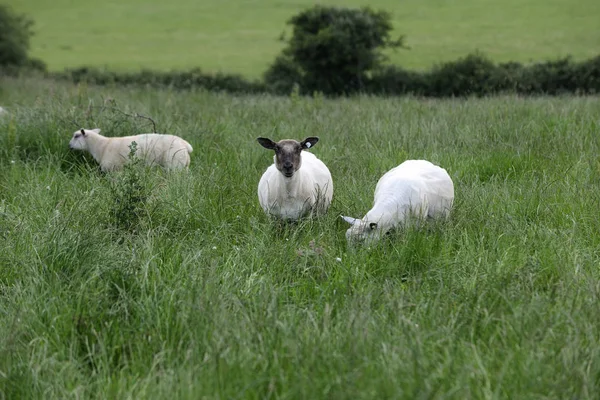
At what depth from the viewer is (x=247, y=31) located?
144 ft

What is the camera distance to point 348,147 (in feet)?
29.3

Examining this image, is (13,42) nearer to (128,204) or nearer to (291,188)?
(128,204)

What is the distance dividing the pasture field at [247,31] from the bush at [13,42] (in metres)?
1.87

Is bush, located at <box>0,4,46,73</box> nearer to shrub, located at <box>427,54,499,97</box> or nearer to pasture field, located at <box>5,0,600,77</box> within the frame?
pasture field, located at <box>5,0,600,77</box>

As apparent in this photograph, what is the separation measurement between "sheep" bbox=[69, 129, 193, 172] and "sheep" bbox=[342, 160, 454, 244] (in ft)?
9.29

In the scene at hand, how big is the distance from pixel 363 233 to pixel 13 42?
32985 millimetres

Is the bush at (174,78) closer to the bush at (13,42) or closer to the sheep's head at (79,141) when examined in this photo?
the bush at (13,42)

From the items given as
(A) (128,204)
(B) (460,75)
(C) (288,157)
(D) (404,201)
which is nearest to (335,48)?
(B) (460,75)

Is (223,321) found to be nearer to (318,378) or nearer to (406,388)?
(318,378)

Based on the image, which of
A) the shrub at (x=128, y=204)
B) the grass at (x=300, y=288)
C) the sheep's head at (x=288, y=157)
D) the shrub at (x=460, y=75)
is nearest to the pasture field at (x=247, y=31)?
the shrub at (x=460, y=75)

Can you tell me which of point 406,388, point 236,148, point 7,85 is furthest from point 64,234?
point 7,85

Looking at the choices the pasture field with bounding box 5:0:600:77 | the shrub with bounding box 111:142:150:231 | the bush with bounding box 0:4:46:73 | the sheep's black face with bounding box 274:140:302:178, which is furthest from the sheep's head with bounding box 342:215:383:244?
the bush with bounding box 0:4:46:73

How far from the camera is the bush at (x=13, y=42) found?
3384 cm

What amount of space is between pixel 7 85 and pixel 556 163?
16.8m
